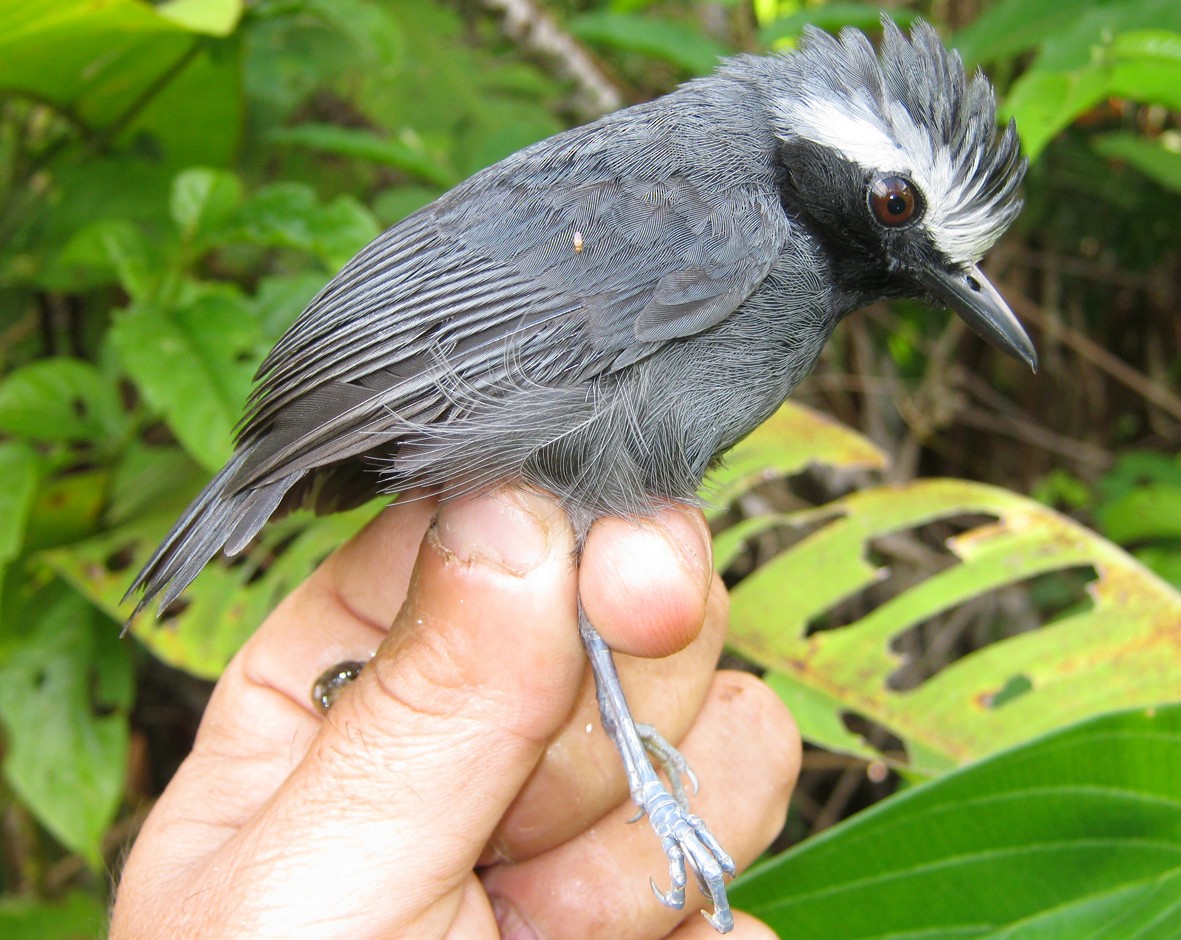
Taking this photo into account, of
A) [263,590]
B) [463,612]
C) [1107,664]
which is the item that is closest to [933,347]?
[1107,664]

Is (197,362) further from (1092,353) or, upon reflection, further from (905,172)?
(1092,353)

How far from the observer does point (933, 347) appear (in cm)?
460

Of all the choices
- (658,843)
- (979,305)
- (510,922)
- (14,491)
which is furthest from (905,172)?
(14,491)

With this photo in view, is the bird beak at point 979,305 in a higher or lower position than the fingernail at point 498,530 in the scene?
higher

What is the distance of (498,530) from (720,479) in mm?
1176

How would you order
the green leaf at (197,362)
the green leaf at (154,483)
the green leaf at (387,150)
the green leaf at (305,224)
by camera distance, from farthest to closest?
the green leaf at (387,150), the green leaf at (154,483), the green leaf at (305,224), the green leaf at (197,362)

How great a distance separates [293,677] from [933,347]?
133 inches

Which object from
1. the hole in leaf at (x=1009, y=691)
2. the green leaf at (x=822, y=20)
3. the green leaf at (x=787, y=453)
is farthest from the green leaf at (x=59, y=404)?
the hole in leaf at (x=1009, y=691)

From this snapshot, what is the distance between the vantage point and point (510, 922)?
209 centimetres

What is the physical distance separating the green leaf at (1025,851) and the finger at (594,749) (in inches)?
16.1

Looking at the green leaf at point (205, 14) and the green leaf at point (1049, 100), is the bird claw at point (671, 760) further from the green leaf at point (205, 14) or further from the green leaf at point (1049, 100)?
the green leaf at point (205, 14)

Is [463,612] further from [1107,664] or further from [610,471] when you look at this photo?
[1107,664]

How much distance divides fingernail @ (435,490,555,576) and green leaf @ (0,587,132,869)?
1496 millimetres

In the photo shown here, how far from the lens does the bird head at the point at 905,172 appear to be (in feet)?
6.30
